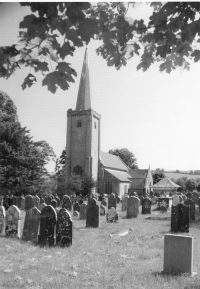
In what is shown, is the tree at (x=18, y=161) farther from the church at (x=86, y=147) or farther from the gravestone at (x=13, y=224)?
the church at (x=86, y=147)

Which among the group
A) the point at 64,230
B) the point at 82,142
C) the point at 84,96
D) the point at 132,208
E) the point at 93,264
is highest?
the point at 84,96

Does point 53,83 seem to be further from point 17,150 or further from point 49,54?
point 17,150

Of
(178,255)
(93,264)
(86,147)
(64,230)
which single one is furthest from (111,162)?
(178,255)

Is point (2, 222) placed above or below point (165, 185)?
below

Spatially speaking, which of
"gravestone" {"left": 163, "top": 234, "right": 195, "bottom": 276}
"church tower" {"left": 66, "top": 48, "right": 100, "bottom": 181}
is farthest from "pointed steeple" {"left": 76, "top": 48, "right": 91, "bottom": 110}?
"gravestone" {"left": 163, "top": 234, "right": 195, "bottom": 276}

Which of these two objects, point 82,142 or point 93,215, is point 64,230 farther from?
point 82,142

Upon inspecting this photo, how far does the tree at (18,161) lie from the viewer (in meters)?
19.3

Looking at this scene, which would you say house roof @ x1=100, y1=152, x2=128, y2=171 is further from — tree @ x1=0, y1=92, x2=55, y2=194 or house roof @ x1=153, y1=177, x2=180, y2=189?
tree @ x1=0, y1=92, x2=55, y2=194

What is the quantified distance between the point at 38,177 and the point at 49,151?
42.2 feet

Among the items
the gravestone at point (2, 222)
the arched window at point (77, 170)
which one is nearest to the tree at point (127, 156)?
the arched window at point (77, 170)

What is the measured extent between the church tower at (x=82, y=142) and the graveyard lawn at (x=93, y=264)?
30.4m

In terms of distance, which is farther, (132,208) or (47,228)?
(132,208)

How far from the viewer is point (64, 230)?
9.05 m

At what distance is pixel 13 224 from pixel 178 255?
5.82 m
